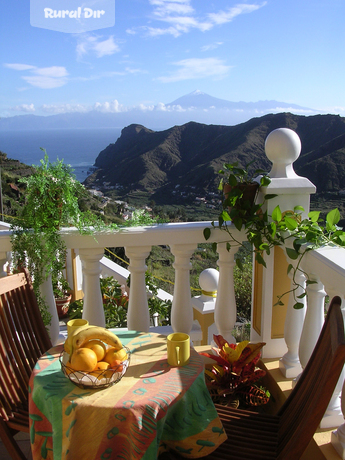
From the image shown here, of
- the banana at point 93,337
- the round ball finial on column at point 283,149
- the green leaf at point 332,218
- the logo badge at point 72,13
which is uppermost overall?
the logo badge at point 72,13

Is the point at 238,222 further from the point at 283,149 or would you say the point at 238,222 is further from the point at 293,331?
the point at 293,331

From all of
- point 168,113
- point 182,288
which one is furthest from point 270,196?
point 168,113

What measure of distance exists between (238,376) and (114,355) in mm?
877

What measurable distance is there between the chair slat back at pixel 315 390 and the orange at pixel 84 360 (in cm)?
63

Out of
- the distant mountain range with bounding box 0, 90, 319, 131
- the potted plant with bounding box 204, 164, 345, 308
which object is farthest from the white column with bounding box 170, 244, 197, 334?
the distant mountain range with bounding box 0, 90, 319, 131

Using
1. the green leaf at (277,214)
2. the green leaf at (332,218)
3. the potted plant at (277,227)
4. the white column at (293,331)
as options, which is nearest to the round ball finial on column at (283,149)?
the potted plant at (277,227)

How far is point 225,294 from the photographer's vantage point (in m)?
2.01

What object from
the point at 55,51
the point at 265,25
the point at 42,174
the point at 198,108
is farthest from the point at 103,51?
the point at 42,174

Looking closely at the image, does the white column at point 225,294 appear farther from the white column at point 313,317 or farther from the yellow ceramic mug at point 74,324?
the yellow ceramic mug at point 74,324

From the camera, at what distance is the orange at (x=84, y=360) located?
43.2 inches

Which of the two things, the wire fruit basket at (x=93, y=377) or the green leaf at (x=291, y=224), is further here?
the green leaf at (x=291, y=224)

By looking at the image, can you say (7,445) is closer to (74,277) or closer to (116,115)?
(74,277)

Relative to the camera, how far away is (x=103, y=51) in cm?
3478

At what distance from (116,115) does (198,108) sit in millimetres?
15767
